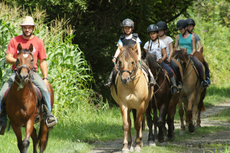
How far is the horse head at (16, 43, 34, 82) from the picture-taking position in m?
6.14

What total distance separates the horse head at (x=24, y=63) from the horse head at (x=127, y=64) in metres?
1.88

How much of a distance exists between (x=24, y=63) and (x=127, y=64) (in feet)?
7.20

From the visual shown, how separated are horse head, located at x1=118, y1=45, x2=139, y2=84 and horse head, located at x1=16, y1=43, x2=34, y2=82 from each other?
1.88 m

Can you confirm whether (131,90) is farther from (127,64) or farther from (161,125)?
(161,125)

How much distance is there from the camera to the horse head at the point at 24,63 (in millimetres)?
6143

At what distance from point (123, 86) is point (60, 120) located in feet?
12.3

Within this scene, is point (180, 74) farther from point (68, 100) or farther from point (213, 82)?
point (213, 82)

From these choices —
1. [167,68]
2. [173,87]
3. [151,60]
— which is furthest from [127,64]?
[173,87]

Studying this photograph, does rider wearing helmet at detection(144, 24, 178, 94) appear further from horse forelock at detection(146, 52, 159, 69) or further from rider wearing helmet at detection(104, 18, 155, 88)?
rider wearing helmet at detection(104, 18, 155, 88)

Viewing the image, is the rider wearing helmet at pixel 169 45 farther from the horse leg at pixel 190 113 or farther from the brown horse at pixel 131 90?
the brown horse at pixel 131 90

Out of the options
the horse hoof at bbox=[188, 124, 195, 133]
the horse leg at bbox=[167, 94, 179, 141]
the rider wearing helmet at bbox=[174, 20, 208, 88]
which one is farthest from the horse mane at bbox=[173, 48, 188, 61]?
the horse hoof at bbox=[188, 124, 195, 133]

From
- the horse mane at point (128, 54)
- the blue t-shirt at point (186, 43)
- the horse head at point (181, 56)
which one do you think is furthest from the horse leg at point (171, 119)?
the horse mane at point (128, 54)

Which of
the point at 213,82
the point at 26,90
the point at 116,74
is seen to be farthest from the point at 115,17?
the point at 213,82

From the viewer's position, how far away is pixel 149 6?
49.5 ft
